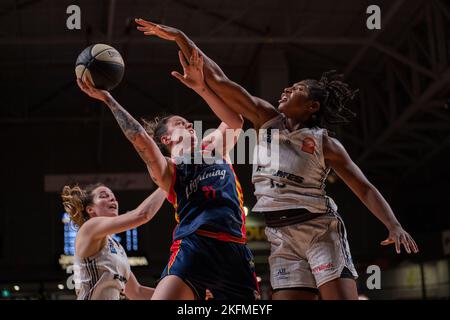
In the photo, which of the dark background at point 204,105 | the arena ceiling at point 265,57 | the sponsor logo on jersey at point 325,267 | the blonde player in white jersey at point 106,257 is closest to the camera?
the sponsor logo on jersey at point 325,267

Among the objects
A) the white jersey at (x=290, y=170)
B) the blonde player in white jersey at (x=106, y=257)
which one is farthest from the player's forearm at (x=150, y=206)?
the white jersey at (x=290, y=170)

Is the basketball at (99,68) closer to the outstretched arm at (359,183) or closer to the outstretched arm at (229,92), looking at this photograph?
→ the outstretched arm at (229,92)

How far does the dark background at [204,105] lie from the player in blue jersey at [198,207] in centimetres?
758

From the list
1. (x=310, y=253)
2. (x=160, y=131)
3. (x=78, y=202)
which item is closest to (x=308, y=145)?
(x=310, y=253)

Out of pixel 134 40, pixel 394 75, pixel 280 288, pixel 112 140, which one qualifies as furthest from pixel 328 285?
Result: pixel 112 140

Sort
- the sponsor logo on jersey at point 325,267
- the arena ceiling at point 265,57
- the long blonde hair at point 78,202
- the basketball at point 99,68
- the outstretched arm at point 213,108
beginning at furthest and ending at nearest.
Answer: the arena ceiling at point 265,57
the long blonde hair at point 78,202
the basketball at point 99,68
the outstretched arm at point 213,108
the sponsor logo on jersey at point 325,267

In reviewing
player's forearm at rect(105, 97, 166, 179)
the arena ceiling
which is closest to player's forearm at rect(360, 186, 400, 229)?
player's forearm at rect(105, 97, 166, 179)

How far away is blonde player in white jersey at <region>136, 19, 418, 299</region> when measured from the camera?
164 inches

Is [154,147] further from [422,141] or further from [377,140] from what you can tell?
[422,141]

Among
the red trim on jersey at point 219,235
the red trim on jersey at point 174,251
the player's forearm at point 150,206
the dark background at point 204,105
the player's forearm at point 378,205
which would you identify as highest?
the dark background at point 204,105

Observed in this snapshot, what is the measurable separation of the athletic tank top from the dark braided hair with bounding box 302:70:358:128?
716 millimetres

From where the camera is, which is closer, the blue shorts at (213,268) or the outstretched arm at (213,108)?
the blue shorts at (213,268)

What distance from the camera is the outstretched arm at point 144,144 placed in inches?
168

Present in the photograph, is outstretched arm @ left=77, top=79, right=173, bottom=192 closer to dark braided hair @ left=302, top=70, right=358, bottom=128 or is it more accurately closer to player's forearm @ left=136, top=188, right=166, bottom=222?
player's forearm @ left=136, top=188, right=166, bottom=222
